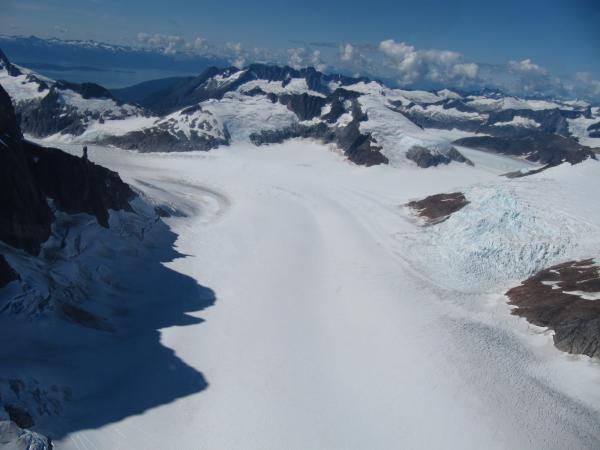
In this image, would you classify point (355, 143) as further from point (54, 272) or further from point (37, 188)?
point (54, 272)

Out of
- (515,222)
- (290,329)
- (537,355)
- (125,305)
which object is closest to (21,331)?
(125,305)

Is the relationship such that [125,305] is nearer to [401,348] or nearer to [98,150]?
[401,348]

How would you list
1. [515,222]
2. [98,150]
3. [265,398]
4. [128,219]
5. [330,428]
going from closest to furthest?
[330,428]
[265,398]
[128,219]
[515,222]
[98,150]

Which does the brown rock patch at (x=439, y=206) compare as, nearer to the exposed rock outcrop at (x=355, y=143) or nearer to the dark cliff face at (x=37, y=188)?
the exposed rock outcrop at (x=355, y=143)

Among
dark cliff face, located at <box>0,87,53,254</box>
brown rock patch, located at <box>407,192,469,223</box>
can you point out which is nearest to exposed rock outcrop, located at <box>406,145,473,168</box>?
brown rock patch, located at <box>407,192,469,223</box>

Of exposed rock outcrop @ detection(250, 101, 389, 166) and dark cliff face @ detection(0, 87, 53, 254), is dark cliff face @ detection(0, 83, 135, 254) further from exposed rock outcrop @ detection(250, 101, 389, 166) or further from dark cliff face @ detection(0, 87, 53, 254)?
exposed rock outcrop @ detection(250, 101, 389, 166)

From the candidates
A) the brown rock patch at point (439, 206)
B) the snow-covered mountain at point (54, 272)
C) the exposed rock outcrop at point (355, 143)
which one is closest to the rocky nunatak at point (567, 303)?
the brown rock patch at point (439, 206)

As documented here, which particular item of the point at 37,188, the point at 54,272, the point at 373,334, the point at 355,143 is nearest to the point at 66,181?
the point at 37,188
